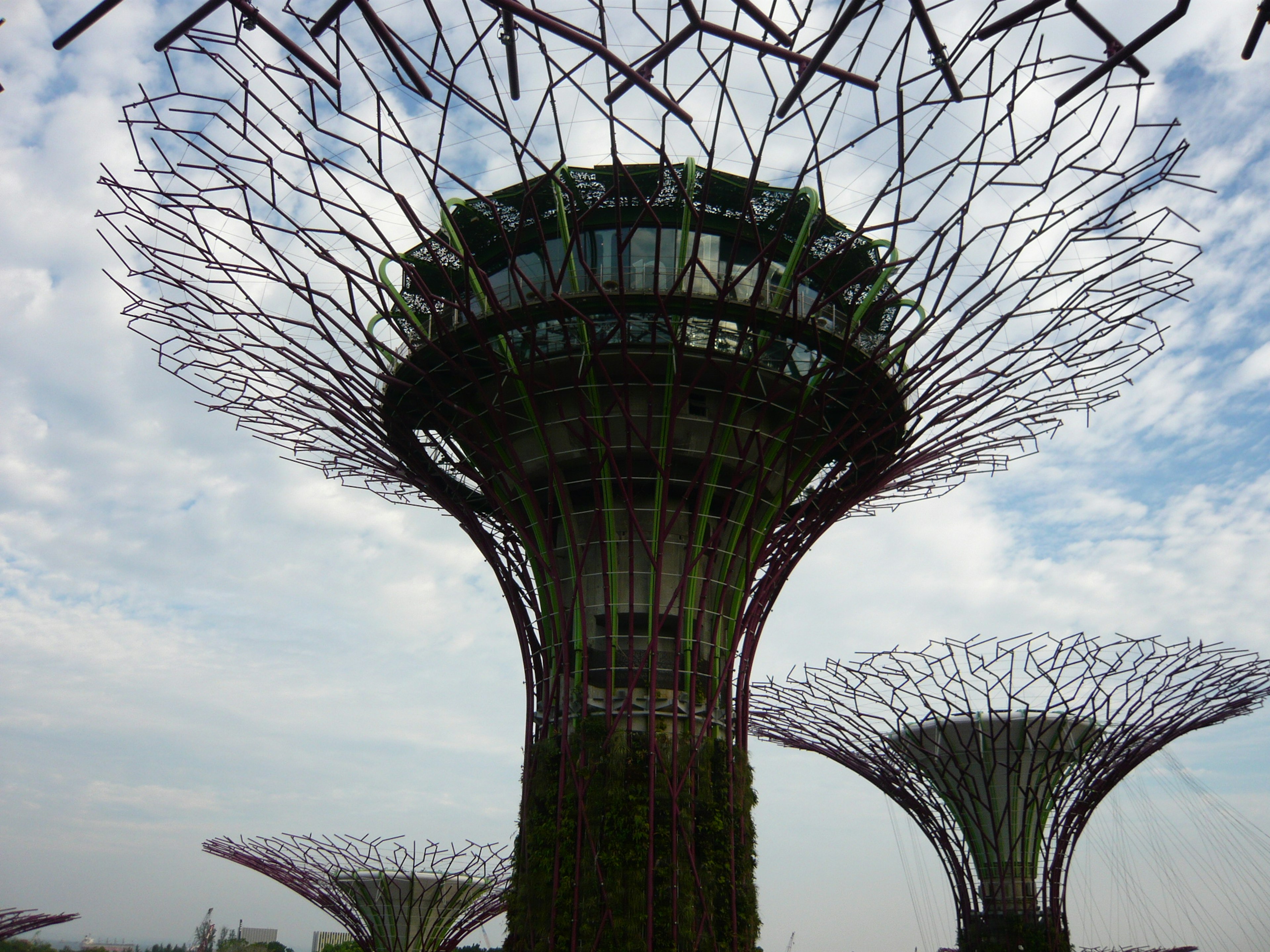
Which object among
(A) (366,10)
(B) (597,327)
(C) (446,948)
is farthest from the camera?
(C) (446,948)

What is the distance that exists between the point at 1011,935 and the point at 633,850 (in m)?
14.9

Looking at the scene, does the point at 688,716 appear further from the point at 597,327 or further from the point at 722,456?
the point at 597,327

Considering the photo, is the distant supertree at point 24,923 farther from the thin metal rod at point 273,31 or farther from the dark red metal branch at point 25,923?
the thin metal rod at point 273,31

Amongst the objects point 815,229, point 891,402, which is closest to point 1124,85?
point 815,229

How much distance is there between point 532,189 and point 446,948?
88.7ft

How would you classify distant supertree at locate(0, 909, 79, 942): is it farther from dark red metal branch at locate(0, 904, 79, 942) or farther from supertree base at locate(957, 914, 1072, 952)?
supertree base at locate(957, 914, 1072, 952)

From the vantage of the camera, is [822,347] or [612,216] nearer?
[822,347]

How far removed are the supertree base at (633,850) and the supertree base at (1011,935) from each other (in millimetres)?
12252

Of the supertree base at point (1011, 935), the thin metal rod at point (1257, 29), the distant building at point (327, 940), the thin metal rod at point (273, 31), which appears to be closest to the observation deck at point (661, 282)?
the thin metal rod at point (273, 31)

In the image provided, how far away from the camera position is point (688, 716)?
2000 centimetres

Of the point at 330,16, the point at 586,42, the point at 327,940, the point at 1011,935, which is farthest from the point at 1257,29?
the point at 327,940

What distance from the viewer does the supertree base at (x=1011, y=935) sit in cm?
2747

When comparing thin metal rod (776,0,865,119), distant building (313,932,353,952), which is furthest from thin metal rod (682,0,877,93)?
distant building (313,932,353,952)

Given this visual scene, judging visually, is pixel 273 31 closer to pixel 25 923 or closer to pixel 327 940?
pixel 25 923
